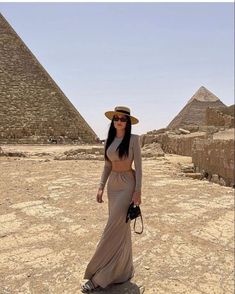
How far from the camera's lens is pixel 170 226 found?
516 centimetres

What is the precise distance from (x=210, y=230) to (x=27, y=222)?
2.25 metres

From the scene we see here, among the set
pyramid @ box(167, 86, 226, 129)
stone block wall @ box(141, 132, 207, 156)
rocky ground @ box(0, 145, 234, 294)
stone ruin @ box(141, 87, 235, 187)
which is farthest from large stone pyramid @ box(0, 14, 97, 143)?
rocky ground @ box(0, 145, 234, 294)

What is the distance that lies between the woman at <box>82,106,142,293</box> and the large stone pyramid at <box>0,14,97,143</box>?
3073 cm

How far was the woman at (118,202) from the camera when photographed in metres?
3.30

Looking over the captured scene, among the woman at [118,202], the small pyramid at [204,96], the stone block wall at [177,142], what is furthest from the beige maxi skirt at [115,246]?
the small pyramid at [204,96]

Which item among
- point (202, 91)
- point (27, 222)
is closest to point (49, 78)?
point (202, 91)

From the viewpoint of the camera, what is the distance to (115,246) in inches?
130

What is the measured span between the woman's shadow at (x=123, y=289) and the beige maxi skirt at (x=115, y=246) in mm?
40

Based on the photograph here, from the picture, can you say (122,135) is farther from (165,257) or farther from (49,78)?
(49,78)

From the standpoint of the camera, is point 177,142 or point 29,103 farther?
point 29,103

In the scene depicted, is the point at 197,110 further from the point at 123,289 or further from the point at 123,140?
the point at 123,289

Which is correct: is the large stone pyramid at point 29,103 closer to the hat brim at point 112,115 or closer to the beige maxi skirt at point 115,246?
the hat brim at point 112,115

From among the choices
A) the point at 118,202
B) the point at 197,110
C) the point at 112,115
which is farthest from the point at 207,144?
the point at 197,110

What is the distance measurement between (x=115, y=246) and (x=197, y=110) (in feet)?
137
